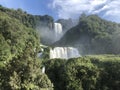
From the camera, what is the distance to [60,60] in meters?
72.4

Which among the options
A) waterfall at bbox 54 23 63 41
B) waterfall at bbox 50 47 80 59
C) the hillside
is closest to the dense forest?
the hillside

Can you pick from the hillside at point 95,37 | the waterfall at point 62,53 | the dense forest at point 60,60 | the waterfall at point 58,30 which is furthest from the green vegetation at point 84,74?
the waterfall at point 58,30

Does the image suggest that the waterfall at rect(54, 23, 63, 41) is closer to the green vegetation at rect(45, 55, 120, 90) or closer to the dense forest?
the dense forest

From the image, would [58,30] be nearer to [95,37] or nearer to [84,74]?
[95,37]

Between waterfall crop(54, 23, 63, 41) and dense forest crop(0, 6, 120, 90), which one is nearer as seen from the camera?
dense forest crop(0, 6, 120, 90)

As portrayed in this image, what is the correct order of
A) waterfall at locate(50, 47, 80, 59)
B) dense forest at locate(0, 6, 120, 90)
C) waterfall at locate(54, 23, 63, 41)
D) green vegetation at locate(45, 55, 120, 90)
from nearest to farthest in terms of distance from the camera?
dense forest at locate(0, 6, 120, 90) < green vegetation at locate(45, 55, 120, 90) < waterfall at locate(50, 47, 80, 59) < waterfall at locate(54, 23, 63, 41)

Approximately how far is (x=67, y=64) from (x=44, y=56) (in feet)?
96.2

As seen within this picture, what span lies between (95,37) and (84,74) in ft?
201

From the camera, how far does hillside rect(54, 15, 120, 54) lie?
385 feet

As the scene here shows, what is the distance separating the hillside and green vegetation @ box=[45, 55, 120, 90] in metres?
43.8

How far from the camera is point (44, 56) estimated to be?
97125 millimetres

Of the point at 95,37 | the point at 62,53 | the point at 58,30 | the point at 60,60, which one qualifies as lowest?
the point at 60,60

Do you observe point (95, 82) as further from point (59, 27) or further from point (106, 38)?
point (59, 27)

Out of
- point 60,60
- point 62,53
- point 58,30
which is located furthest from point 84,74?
point 58,30
